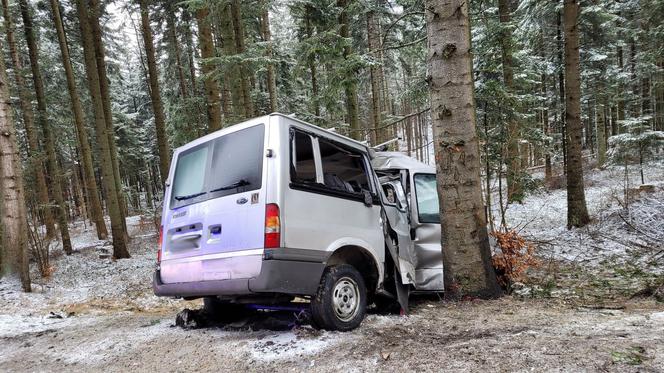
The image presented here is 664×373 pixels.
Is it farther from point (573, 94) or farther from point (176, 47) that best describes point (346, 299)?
point (176, 47)

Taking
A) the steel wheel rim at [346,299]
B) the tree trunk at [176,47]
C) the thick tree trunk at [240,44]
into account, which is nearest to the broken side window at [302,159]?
the steel wheel rim at [346,299]

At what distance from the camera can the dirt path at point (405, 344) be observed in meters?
2.77

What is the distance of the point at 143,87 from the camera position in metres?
39.4

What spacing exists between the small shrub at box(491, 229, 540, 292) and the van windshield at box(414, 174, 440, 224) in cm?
95

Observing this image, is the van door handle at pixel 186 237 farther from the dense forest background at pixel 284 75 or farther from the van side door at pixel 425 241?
the dense forest background at pixel 284 75

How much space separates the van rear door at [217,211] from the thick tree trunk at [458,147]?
2339mm

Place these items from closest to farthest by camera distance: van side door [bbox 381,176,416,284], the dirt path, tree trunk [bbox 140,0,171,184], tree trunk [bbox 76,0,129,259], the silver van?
1. the dirt path
2. the silver van
3. van side door [bbox 381,176,416,284]
4. tree trunk [bbox 76,0,129,259]
5. tree trunk [bbox 140,0,171,184]

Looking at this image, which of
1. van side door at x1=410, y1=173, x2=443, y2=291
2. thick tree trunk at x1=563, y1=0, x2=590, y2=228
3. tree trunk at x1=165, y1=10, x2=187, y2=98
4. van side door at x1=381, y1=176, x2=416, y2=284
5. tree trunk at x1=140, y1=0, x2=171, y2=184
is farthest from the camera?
tree trunk at x1=165, y1=10, x2=187, y2=98

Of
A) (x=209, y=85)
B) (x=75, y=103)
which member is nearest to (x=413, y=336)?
(x=209, y=85)

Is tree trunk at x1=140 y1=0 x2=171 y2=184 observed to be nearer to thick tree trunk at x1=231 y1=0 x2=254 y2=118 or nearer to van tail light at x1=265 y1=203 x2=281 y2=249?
thick tree trunk at x1=231 y1=0 x2=254 y2=118

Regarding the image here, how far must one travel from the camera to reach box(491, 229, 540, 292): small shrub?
5.56 metres

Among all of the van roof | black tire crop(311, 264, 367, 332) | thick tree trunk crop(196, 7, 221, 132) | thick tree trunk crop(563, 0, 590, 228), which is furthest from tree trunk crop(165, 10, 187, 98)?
black tire crop(311, 264, 367, 332)

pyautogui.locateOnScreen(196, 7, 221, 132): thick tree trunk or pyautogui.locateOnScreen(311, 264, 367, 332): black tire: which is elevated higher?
pyautogui.locateOnScreen(196, 7, 221, 132): thick tree trunk

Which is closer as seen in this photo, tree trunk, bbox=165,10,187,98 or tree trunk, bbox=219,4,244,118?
tree trunk, bbox=219,4,244,118
